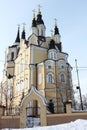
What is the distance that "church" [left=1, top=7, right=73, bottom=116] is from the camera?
104 ft

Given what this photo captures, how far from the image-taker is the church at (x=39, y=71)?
31.7 metres

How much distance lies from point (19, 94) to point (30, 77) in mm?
4519

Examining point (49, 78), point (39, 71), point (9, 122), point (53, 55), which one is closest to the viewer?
point (9, 122)

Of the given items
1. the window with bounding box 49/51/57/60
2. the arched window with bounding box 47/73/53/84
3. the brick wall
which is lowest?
the brick wall

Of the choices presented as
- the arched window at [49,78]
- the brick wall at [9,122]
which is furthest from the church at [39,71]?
the brick wall at [9,122]

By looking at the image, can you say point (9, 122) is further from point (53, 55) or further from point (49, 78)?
point (53, 55)

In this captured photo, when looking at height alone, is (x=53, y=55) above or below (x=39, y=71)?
above

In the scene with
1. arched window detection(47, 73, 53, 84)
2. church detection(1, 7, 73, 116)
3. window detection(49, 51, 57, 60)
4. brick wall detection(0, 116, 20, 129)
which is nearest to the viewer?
brick wall detection(0, 116, 20, 129)

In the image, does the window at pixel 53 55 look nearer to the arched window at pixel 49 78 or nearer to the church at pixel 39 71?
the church at pixel 39 71

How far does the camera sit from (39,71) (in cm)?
3391

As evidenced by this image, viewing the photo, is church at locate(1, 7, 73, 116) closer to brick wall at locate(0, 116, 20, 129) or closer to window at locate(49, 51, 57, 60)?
window at locate(49, 51, 57, 60)

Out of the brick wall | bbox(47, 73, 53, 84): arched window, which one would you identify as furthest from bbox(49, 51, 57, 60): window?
the brick wall

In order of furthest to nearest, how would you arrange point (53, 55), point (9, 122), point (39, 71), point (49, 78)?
point (53, 55), point (39, 71), point (49, 78), point (9, 122)

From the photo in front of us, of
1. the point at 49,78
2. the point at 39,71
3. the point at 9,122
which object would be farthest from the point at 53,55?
the point at 9,122
